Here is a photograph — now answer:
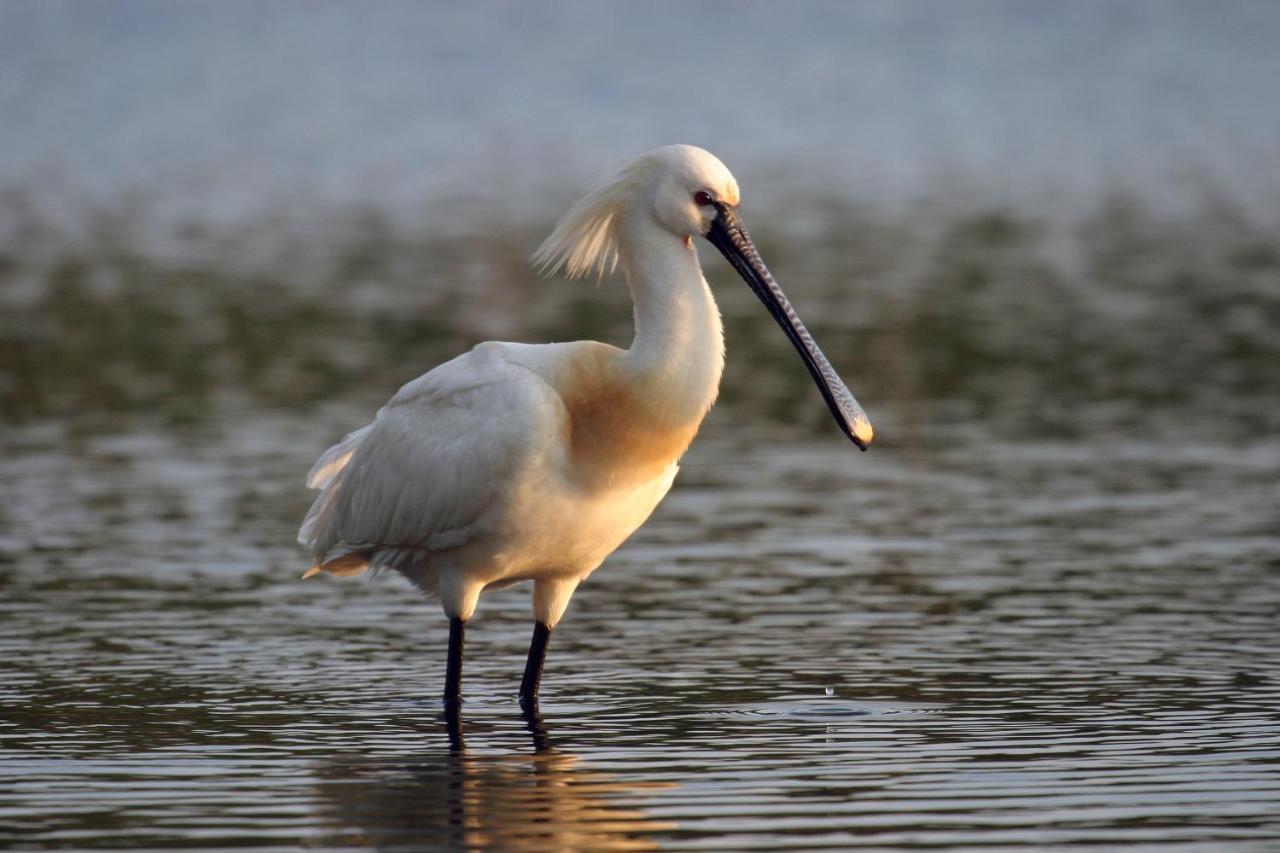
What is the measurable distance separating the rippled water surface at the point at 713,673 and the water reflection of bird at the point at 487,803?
0.07 ft

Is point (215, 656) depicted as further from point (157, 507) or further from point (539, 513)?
point (157, 507)

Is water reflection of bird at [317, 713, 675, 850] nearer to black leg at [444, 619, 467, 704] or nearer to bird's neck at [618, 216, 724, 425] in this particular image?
black leg at [444, 619, 467, 704]

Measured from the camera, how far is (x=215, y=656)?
13930 millimetres

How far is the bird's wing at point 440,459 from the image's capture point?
39.8 feet

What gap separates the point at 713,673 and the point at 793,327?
5.55ft

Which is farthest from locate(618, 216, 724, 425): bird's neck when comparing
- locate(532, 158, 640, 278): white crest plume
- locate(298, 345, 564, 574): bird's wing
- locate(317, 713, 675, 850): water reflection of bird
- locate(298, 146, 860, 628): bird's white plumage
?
locate(317, 713, 675, 850): water reflection of bird

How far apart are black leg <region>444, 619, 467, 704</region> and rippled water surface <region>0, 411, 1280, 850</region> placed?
13cm

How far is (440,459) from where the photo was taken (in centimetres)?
1245

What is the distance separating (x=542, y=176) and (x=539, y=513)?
68045 mm

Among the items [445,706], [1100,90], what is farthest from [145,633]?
[1100,90]

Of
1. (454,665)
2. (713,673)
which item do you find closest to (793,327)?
(713,673)

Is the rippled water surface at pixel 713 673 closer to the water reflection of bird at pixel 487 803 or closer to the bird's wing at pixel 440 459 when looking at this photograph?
the water reflection of bird at pixel 487 803

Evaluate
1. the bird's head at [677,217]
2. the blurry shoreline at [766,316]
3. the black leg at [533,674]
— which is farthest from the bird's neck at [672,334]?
the blurry shoreline at [766,316]

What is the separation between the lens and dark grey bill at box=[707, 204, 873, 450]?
41.5ft
